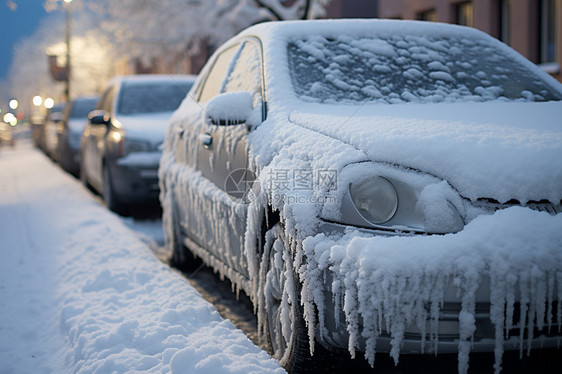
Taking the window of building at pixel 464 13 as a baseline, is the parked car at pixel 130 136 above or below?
below

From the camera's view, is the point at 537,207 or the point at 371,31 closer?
the point at 537,207

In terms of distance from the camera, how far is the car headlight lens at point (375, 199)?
2.85 m

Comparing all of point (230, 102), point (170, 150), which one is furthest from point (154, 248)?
point (230, 102)

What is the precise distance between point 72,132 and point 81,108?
78.9 inches

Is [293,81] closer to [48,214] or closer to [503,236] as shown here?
[503,236]

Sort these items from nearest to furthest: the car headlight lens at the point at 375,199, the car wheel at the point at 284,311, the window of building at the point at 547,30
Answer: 1. the car headlight lens at the point at 375,199
2. the car wheel at the point at 284,311
3. the window of building at the point at 547,30

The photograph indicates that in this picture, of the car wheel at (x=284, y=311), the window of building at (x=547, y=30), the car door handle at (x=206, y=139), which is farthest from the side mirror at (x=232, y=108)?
the window of building at (x=547, y=30)

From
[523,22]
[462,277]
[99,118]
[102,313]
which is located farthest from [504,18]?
[462,277]

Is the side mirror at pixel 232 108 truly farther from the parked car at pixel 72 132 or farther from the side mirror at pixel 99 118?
the parked car at pixel 72 132

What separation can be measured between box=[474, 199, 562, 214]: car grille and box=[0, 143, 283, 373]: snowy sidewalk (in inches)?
46.8

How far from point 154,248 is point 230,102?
3.29 metres

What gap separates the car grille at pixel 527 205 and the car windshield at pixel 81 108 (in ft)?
50.4

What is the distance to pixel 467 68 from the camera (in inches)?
173

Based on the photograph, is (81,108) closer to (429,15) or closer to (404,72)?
(429,15)
